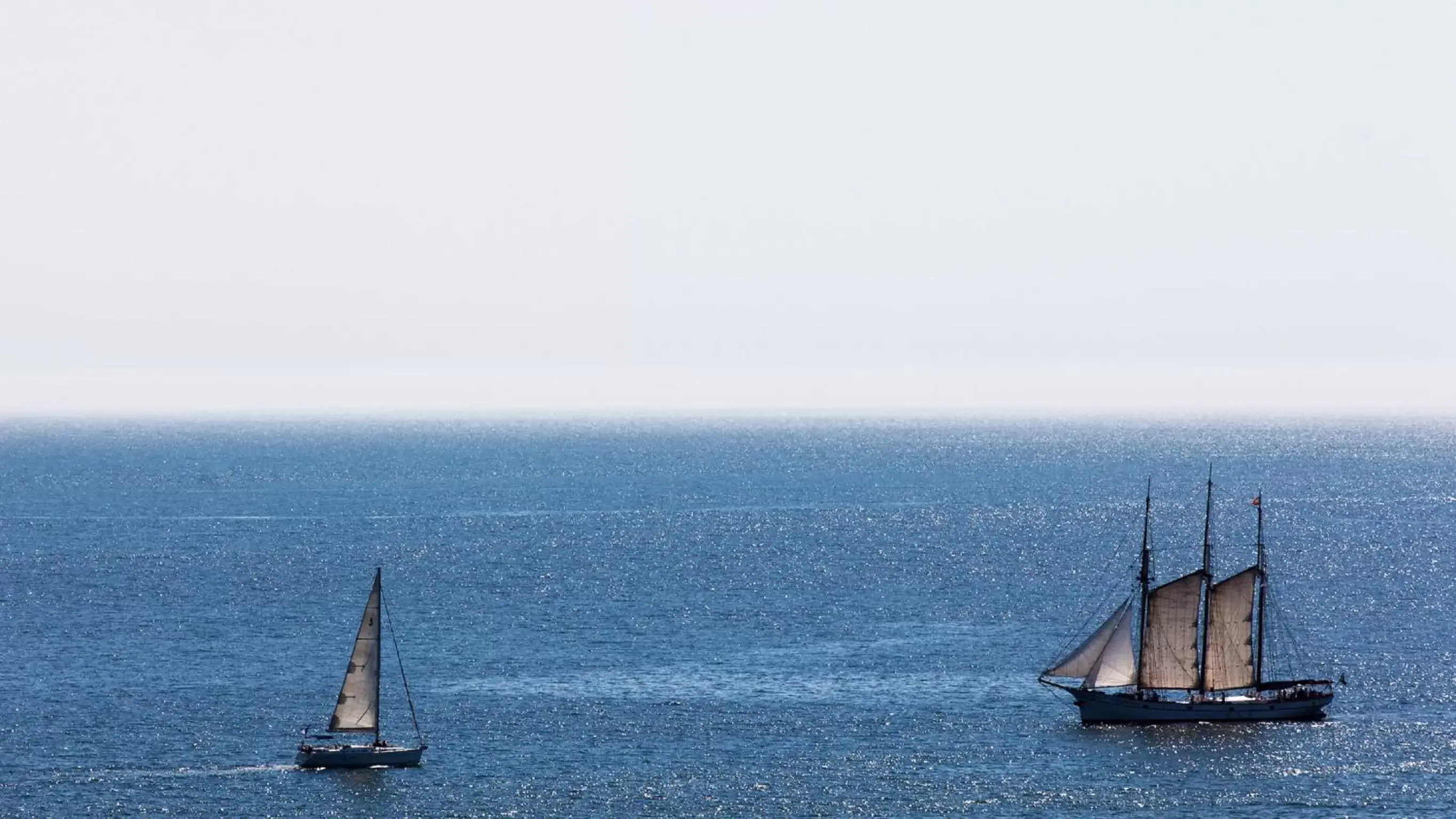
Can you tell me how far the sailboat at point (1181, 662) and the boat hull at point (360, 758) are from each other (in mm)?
36688

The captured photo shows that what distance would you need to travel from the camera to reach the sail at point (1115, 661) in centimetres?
10475

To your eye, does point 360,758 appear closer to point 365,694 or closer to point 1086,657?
point 365,694

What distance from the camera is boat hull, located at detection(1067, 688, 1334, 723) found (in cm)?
10381

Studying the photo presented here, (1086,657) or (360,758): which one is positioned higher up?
(1086,657)

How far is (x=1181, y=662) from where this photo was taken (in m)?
109

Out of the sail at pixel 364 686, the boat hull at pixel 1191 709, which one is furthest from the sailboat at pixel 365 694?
the boat hull at pixel 1191 709

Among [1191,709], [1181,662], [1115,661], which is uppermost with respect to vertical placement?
[1115,661]

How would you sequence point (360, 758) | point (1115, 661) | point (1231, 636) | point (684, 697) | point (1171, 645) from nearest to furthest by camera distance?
point (360, 758) < point (1115, 661) < point (1171, 645) < point (1231, 636) < point (684, 697)

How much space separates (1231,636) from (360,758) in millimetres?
51574

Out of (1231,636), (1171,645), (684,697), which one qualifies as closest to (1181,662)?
(1171,645)

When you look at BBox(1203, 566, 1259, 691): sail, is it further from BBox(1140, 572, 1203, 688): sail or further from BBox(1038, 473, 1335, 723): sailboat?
BBox(1140, 572, 1203, 688): sail

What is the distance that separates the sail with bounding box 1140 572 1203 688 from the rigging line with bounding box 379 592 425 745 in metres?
42.4

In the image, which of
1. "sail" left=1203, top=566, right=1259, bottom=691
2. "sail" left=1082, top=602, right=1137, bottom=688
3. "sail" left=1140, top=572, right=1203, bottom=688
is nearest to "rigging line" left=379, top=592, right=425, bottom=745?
"sail" left=1082, top=602, right=1137, bottom=688

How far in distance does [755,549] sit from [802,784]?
352 feet
